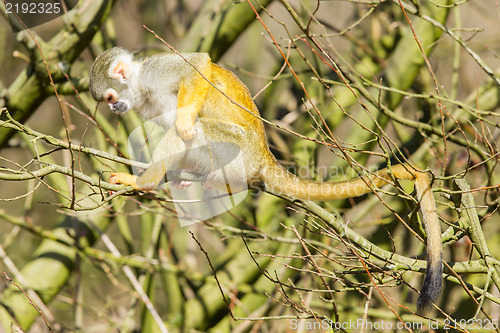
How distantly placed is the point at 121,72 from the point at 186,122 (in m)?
0.73

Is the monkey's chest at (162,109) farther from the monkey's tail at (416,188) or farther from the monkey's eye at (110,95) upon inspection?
the monkey's tail at (416,188)

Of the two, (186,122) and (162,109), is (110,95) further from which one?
(186,122)

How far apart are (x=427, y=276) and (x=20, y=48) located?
6.57 metres

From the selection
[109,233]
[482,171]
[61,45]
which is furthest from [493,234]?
[109,233]

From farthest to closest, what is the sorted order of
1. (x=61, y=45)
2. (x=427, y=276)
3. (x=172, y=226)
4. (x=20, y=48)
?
(x=20, y=48) → (x=172, y=226) → (x=61, y=45) → (x=427, y=276)

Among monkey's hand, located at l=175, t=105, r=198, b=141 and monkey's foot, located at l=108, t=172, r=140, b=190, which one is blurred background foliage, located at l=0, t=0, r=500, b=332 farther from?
monkey's hand, located at l=175, t=105, r=198, b=141

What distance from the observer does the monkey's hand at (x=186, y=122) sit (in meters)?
3.06

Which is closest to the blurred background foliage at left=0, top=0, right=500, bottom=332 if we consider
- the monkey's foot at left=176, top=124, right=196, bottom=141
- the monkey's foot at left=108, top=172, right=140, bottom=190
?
the monkey's foot at left=108, top=172, right=140, bottom=190

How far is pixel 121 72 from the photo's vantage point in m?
3.46

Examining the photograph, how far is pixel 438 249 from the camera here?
246cm

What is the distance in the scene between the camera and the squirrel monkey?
10.4 feet

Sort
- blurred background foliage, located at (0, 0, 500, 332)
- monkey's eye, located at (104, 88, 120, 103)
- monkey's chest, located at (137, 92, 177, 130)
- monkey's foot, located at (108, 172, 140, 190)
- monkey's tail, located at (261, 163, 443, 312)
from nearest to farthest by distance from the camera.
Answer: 1. monkey's tail, located at (261, 163, 443, 312)
2. monkey's foot, located at (108, 172, 140, 190)
3. monkey's eye, located at (104, 88, 120, 103)
4. monkey's chest, located at (137, 92, 177, 130)
5. blurred background foliage, located at (0, 0, 500, 332)

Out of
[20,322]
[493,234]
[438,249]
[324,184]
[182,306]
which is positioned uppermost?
[493,234]

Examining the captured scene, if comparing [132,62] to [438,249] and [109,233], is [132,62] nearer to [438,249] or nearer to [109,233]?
[438,249]
